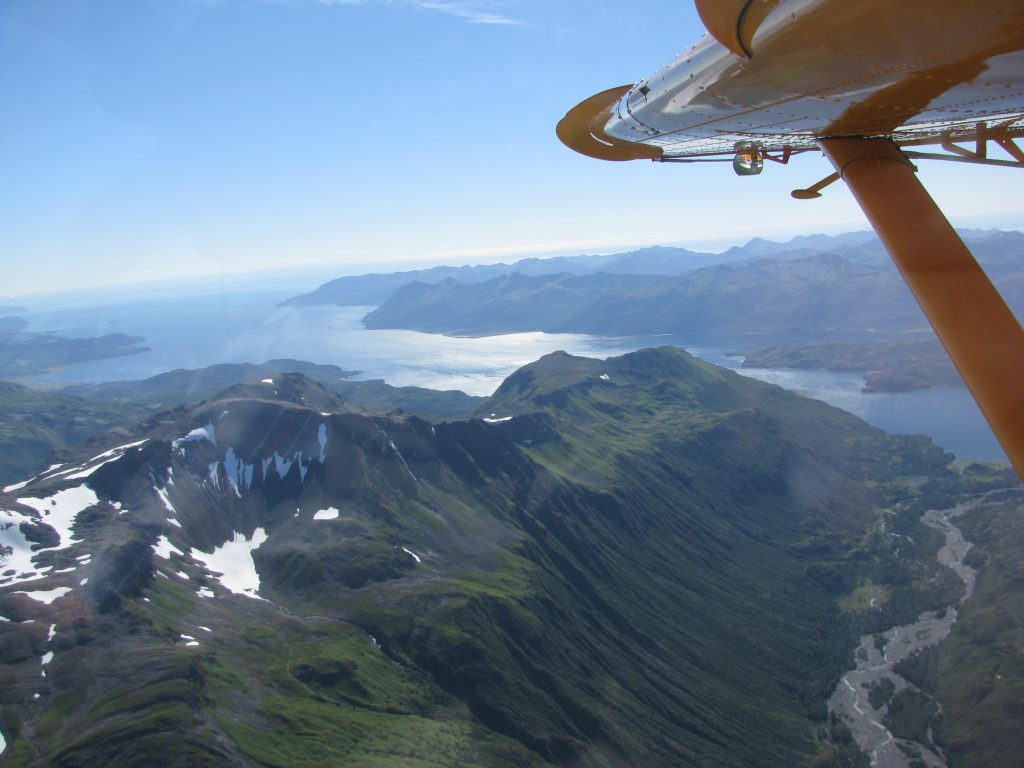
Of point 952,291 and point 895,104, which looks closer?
point 952,291

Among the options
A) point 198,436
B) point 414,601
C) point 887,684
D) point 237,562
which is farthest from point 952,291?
point 198,436

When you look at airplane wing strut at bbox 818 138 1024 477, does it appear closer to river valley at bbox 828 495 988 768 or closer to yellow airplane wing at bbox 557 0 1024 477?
yellow airplane wing at bbox 557 0 1024 477

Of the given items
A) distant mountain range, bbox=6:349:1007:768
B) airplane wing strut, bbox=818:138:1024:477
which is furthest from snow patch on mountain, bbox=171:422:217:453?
airplane wing strut, bbox=818:138:1024:477

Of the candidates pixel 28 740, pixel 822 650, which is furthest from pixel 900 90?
pixel 822 650

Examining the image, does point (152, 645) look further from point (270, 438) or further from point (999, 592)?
point (999, 592)

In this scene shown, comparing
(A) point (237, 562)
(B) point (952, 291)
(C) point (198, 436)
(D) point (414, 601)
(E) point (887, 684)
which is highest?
(B) point (952, 291)

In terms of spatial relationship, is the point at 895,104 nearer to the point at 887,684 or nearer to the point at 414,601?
the point at 414,601
